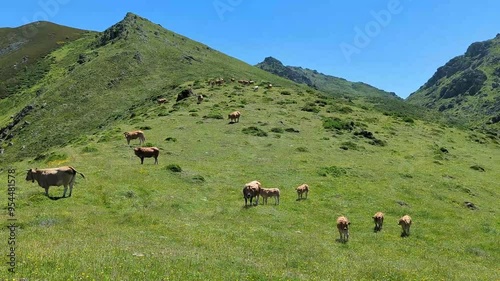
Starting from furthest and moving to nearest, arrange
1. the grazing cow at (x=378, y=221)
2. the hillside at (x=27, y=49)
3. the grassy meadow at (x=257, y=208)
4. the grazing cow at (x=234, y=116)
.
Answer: the hillside at (x=27, y=49), the grazing cow at (x=234, y=116), the grazing cow at (x=378, y=221), the grassy meadow at (x=257, y=208)

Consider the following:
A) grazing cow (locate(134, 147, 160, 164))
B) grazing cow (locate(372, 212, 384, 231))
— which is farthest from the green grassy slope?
grazing cow (locate(372, 212, 384, 231))

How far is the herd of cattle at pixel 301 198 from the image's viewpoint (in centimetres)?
2444

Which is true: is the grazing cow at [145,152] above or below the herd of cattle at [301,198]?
above

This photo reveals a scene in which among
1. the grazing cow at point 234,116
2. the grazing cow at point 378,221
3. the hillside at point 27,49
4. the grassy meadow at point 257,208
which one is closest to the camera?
the grassy meadow at point 257,208

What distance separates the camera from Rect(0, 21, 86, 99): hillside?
124 metres

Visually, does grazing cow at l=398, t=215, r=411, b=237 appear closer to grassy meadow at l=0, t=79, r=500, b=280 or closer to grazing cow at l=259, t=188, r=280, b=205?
grassy meadow at l=0, t=79, r=500, b=280

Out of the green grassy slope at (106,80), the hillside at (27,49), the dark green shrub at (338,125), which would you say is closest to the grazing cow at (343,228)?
the dark green shrub at (338,125)

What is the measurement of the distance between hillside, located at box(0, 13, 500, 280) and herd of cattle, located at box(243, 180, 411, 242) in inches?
24.3

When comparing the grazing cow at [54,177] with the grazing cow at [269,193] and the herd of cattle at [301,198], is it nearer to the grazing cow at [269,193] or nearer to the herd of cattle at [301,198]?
the herd of cattle at [301,198]

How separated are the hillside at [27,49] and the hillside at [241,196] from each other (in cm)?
4510

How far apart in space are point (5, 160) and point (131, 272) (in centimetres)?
6564

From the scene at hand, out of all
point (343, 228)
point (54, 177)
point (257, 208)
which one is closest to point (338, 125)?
point (257, 208)

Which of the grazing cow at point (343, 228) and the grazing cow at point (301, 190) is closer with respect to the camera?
the grazing cow at point (343, 228)

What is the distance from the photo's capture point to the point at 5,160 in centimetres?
6738
